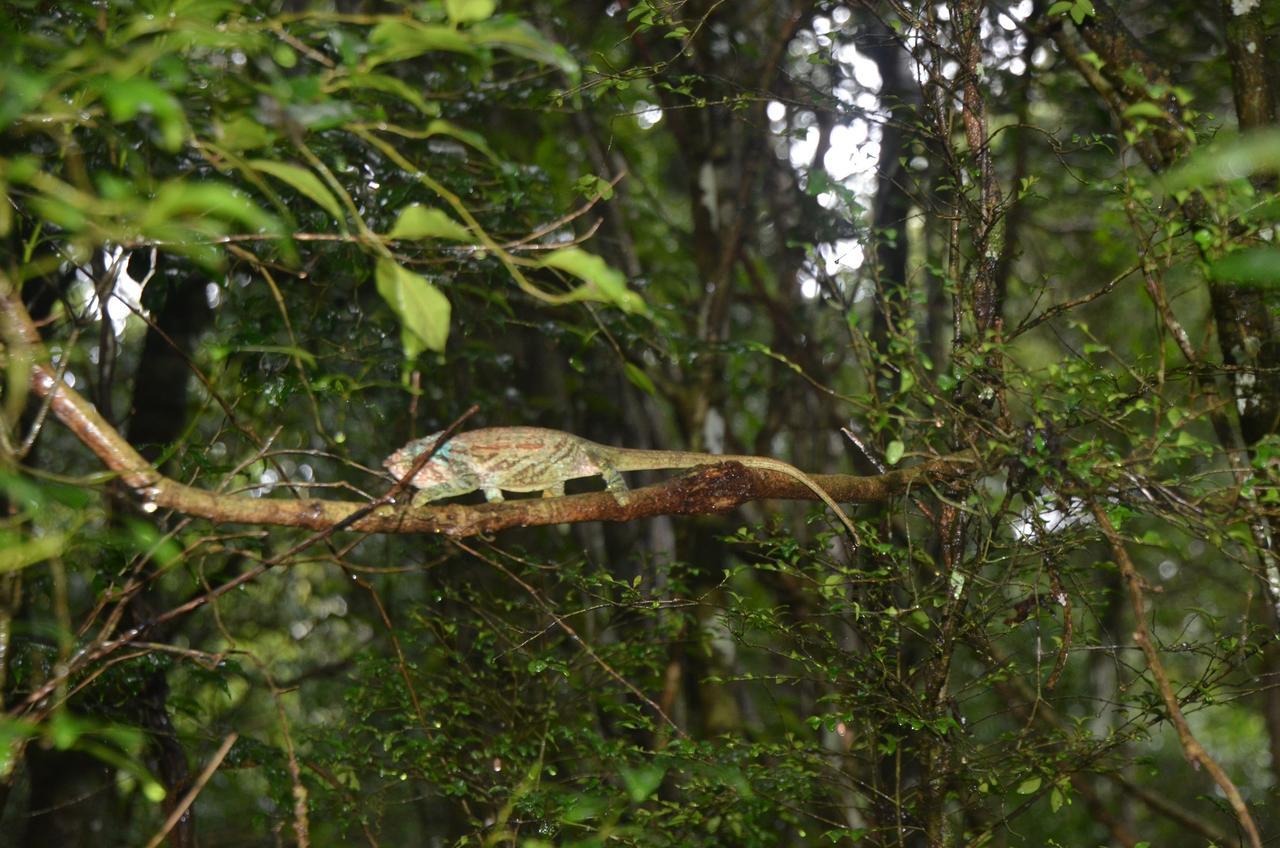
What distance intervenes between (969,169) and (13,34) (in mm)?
2242

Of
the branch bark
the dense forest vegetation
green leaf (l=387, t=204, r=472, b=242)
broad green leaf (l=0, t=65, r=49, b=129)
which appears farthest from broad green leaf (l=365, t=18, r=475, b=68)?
the branch bark

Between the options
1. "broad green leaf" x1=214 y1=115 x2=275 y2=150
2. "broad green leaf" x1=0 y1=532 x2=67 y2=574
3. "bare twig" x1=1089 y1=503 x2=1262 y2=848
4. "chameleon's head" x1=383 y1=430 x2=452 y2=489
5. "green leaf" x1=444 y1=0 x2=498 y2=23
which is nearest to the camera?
"green leaf" x1=444 y1=0 x2=498 y2=23

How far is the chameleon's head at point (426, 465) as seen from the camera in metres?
3.18

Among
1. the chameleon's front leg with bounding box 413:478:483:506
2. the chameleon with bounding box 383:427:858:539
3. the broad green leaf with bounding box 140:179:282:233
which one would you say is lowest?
the chameleon's front leg with bounding box 413:478:483:506

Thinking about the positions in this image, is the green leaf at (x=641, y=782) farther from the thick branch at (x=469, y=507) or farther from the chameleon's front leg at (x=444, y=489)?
the chameleon's front leg at (x=444, y=489)

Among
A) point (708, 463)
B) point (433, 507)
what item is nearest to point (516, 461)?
point (708, 463)

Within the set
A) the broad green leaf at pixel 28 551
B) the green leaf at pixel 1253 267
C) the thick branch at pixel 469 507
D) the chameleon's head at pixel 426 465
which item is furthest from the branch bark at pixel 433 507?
the green leaf at pixel 1253 267

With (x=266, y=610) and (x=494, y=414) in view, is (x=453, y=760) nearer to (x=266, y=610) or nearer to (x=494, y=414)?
(x=494, y=414)

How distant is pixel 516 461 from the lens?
3432 millimetres

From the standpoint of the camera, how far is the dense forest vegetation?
6.22 feet

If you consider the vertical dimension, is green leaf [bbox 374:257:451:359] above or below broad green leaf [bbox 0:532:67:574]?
above

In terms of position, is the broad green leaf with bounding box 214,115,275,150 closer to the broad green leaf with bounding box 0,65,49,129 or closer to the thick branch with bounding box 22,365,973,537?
the broad green leaf with bounding box 0,65,49,129

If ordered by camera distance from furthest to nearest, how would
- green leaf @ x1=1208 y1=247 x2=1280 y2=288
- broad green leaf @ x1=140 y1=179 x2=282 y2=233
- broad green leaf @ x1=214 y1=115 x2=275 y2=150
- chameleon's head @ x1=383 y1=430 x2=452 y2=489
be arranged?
chameleon's head @ x1=383 y1=430 x2=452 y2=489, broad green leaf @ x1=214 y1=115 x2=275 y2=150, broad green leaf @ x1=140 y1=179 x2=282 y2=233, green leaf @ x1=1208 y1=247 x2=1280 y2=288

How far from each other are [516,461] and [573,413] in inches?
126
